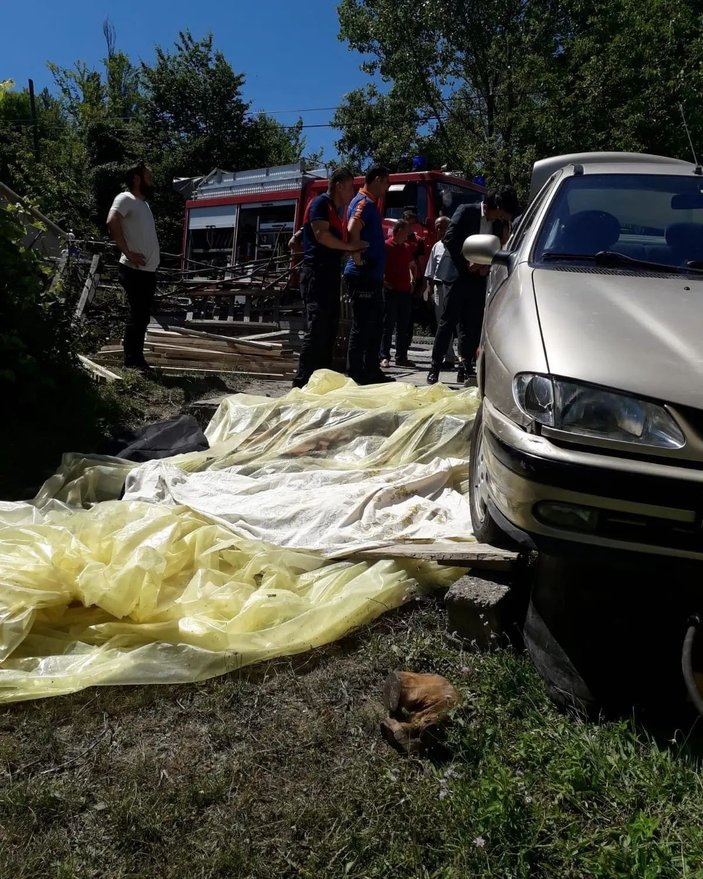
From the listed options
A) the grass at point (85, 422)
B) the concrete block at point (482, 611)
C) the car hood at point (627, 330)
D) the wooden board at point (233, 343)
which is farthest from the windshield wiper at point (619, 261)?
the wooden board at point (233, 343)

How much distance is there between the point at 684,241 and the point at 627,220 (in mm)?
294

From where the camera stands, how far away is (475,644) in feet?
8.54

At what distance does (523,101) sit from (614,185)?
2061 centimetres

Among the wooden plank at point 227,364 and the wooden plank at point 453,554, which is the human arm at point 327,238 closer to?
the wooden plank at point 227,364

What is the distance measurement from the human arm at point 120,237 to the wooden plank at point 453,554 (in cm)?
459

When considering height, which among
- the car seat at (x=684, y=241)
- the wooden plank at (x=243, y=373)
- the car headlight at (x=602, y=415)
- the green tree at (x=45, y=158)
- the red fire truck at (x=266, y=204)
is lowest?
the wooden plank at (x=243, y=373)

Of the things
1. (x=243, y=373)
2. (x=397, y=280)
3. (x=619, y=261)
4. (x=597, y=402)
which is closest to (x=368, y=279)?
(x=243, y=373)

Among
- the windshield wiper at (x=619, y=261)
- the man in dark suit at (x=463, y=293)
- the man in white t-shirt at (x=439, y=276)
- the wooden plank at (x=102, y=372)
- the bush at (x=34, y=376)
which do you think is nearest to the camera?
the windshield wiper at (x=619, y=261)

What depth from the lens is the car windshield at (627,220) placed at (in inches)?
120

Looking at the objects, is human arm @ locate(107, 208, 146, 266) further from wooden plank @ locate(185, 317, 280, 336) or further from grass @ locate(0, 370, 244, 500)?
wooden plank @ locate(185, 317, 280, 336)

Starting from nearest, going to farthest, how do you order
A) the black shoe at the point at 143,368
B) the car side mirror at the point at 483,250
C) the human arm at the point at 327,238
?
the car side mirror at the point at 483,250, the human arm at the point at 327,238, the black shoe at the point at 143,368

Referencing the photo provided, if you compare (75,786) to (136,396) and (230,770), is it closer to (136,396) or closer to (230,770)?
(230,770)

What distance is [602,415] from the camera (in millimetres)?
2055

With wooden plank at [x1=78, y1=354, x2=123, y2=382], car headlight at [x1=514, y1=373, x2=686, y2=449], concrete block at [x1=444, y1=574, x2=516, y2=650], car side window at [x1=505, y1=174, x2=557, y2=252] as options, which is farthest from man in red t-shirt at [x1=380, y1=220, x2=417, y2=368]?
car headlight at [x1=514, y1=373, x2=686, y2=449]
